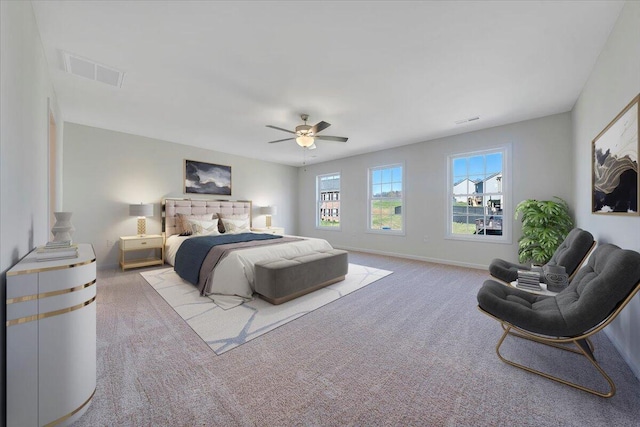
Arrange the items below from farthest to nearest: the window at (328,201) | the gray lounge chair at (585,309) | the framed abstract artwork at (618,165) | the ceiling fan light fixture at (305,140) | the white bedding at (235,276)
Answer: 1. the window at (328,201)
2. the ceiling fan light fixture at (305,140)
3. the white bedding at (235,276)
4. the framed abstract artwork at (618,165)
5. the gray lounge chair at (585,309)

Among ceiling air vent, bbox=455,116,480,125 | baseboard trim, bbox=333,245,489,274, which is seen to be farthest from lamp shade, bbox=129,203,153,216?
ceiling air vent, bbox=455,116,480,125

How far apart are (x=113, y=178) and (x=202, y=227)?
1.90 metres

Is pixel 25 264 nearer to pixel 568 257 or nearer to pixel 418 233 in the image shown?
pixel 568 257

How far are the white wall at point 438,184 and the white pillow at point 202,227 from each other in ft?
11.3

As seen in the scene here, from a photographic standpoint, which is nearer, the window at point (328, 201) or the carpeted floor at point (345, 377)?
the carpeted floor at point (345, 377)

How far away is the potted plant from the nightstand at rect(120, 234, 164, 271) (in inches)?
255

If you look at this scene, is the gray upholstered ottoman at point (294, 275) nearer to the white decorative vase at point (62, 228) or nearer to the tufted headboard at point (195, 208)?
the white decorative vase at point (62, 228)

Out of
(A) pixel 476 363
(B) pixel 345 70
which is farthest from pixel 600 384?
(B) pixel 345 70

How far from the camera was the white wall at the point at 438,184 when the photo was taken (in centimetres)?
400

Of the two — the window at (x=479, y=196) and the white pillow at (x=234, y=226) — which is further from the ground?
the window at (x=479, y=196)

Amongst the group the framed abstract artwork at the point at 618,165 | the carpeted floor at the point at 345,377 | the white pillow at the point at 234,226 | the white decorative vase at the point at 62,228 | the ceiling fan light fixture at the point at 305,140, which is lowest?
the carpeted floor at the point at 345,377

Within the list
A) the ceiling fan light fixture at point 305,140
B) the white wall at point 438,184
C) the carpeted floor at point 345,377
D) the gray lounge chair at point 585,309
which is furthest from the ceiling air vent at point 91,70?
Answer: the white wall at point 438,184

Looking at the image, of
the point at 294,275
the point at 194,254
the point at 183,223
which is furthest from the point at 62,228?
the point at 183,223

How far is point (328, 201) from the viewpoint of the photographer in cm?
762
